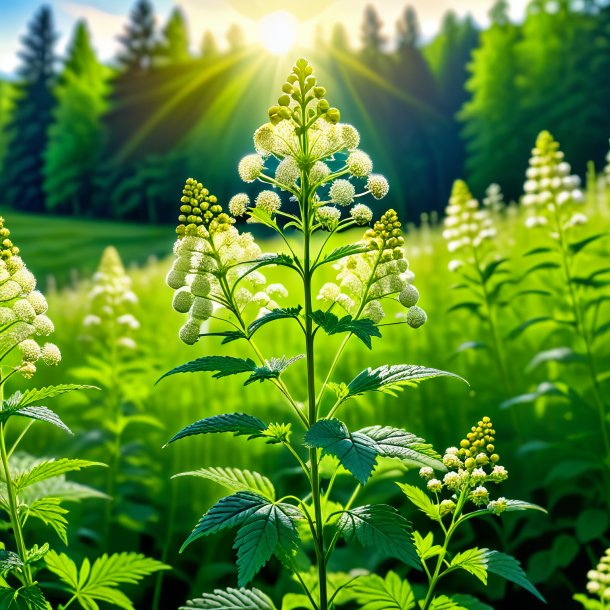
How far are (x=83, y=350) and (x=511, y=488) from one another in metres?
4.08

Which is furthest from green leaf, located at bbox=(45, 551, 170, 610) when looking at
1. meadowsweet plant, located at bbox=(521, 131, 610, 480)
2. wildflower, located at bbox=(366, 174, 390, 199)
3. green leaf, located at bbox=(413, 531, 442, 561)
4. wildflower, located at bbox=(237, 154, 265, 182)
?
meadowsweet plant, located at bbox=(521, 131, 610, 480)

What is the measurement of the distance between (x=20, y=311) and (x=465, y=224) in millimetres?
3037

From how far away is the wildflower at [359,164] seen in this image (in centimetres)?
208

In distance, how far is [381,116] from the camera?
37.2 metres

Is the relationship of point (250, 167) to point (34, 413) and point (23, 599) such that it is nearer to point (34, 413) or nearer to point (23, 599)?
point (34, 413)

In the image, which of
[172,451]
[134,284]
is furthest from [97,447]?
[134,284]

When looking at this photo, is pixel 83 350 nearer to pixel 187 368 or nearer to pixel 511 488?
pixel 511 488

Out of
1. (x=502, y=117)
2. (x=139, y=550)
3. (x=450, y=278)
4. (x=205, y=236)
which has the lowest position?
(x=139, y=550)

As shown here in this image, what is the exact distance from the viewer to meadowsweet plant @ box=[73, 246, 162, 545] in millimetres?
4285

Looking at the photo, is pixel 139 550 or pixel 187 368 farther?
pixel 139 550

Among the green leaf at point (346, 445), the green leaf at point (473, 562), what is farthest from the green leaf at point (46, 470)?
the green leaf at point (473, 562)

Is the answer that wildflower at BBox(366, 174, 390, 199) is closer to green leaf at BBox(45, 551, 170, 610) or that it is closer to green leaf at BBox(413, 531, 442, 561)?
green leaf at BBox(413, 531, 442, 561)

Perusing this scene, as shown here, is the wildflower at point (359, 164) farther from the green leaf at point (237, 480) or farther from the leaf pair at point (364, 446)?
the green leaf at point (237, 480)

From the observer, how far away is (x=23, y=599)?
2150 millimetres
